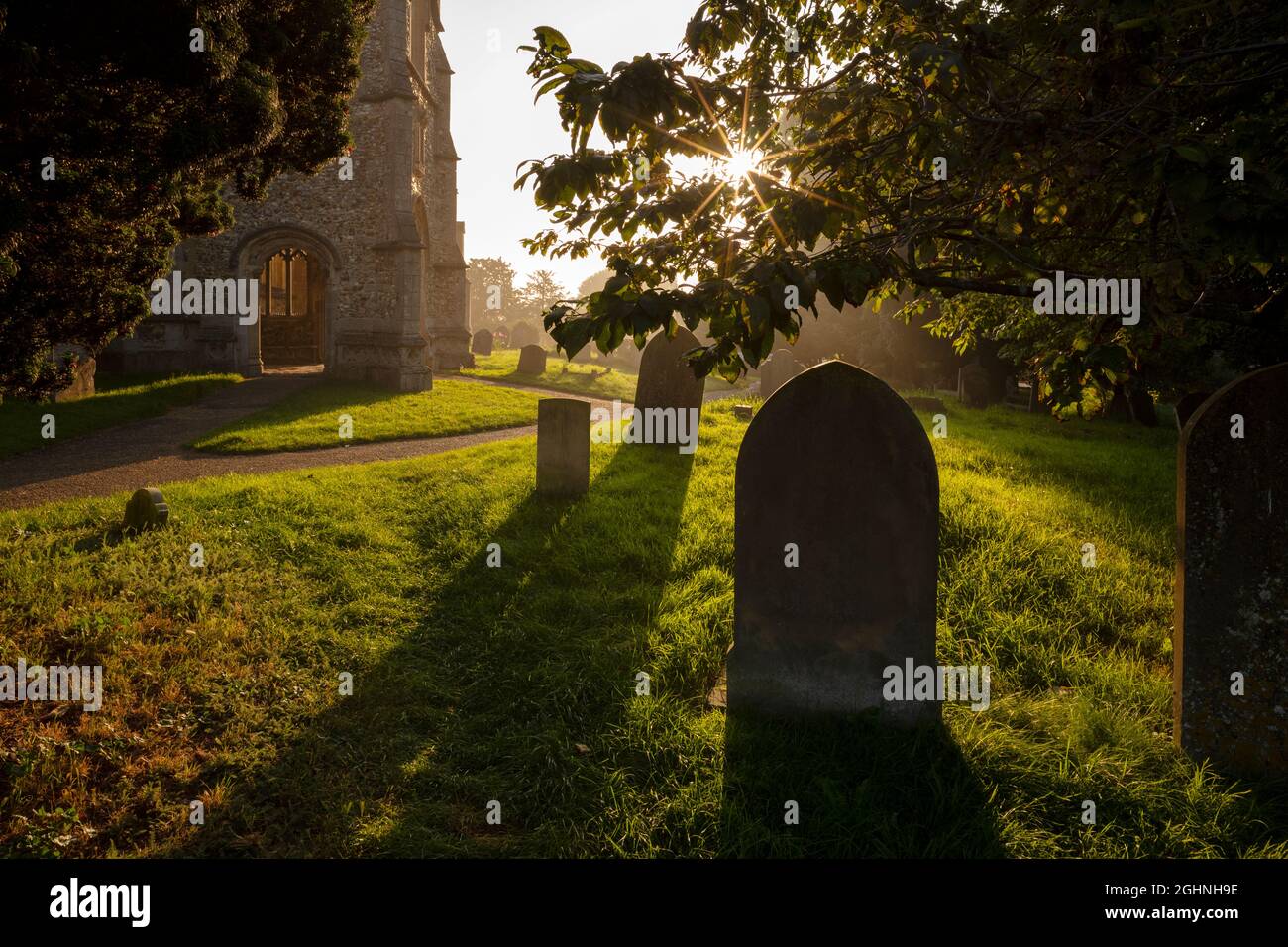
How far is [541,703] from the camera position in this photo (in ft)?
12.6

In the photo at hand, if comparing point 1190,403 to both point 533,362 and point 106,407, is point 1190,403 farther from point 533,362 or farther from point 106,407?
point 533,362

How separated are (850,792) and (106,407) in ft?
46.0

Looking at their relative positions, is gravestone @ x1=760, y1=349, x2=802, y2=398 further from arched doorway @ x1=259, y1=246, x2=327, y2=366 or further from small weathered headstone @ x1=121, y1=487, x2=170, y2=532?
arched doorway @ x1=259, y1=246, x2=327, y2=366

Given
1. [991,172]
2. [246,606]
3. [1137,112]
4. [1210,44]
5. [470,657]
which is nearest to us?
[1137,112]

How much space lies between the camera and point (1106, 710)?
356 cm

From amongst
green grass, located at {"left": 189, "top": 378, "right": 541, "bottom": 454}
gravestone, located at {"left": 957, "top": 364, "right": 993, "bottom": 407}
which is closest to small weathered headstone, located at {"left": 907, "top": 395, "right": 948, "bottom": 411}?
gravestone, located at {"left": 957, "top": 364, "right": 993, "bottom": 407}

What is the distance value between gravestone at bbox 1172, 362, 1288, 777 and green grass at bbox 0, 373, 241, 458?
36.1 feet

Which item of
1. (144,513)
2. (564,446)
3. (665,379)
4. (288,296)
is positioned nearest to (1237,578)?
Answer: (564,446)

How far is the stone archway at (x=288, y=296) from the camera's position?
1712 cm

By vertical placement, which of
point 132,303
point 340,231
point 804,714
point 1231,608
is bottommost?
point 804,714

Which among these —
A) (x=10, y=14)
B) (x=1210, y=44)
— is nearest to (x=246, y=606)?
(x=10, y=14)

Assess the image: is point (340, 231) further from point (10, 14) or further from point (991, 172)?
point (991, 172)

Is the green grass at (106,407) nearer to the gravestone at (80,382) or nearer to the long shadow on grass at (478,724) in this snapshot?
the gravestone at (80,382)
